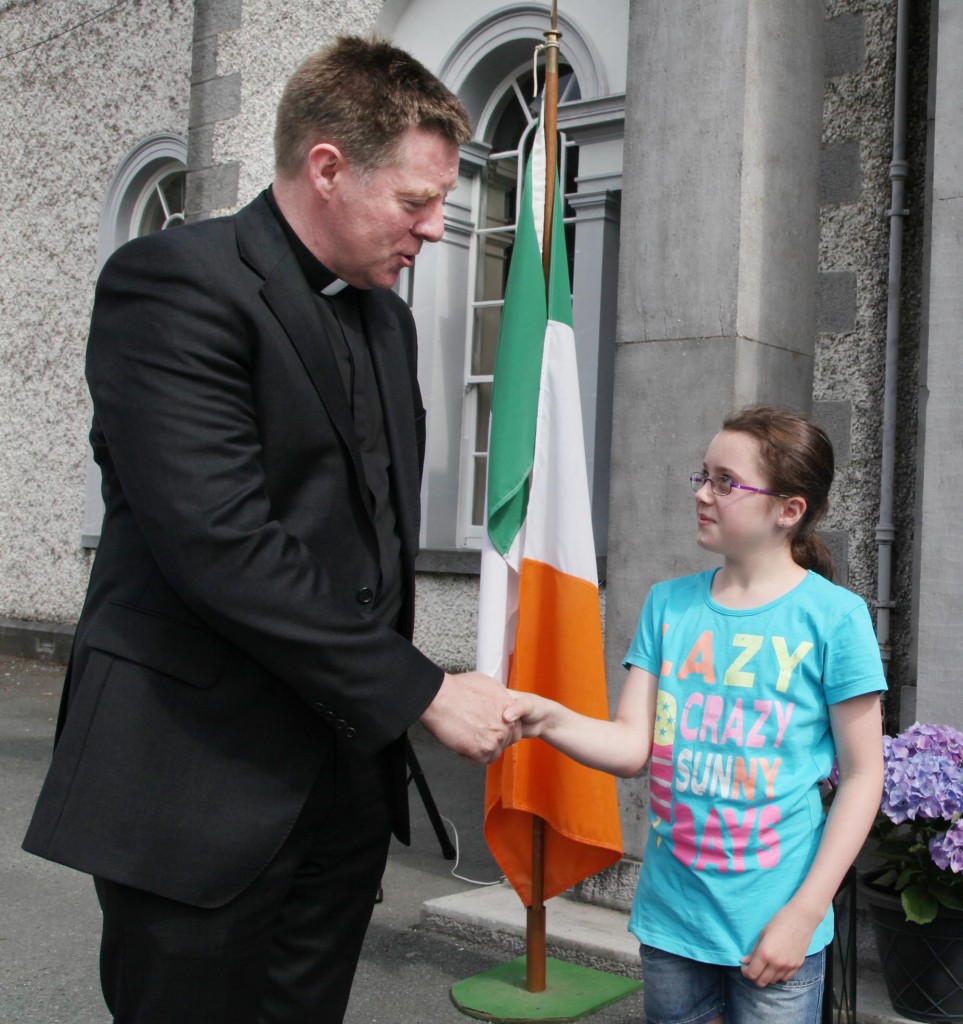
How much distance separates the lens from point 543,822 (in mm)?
3889

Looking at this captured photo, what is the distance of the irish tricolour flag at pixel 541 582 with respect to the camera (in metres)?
3.77

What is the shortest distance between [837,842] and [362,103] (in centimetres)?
140

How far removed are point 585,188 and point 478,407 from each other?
151cm

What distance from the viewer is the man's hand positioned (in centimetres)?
201

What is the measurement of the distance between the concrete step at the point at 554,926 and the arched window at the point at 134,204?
629 centimetres

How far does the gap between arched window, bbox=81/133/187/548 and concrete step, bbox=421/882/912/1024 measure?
629 cm

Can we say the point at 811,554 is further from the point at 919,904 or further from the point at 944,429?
the point at 944,429

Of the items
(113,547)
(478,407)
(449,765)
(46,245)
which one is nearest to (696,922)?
(113,547)

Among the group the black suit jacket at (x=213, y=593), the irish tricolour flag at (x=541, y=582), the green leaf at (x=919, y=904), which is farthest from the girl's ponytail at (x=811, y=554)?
the irish tricolour flag at (x=541, y=582)

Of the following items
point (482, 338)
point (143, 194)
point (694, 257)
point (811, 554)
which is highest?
point (143, 194)

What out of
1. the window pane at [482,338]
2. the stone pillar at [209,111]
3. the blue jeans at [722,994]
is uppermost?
the stone pillar at [209,111]

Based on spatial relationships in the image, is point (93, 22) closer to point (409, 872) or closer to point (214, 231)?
point (409, 872)

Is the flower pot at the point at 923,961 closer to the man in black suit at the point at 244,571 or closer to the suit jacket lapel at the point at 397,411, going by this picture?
the man in black suit at the point at 244,571

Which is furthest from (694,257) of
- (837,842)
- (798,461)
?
(837,842)
